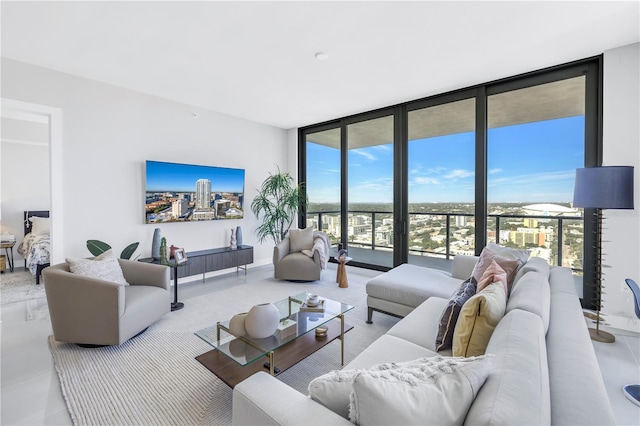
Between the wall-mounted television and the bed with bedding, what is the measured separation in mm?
1768

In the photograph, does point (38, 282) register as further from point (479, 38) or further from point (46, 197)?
point (479, 38)

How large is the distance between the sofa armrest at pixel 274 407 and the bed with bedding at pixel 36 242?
15.8 feet

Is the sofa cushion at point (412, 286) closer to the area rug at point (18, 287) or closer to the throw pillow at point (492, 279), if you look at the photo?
the throw pillow at point (492, 279)

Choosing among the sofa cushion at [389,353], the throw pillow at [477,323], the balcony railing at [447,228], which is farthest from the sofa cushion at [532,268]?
the balcony railing at [447,228]

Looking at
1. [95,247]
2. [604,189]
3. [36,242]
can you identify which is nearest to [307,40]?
[604,189]

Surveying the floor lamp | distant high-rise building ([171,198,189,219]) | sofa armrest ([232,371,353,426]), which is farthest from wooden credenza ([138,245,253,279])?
the floor lamp

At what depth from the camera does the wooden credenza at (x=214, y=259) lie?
4.00 m

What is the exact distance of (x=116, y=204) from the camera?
379 centimetres

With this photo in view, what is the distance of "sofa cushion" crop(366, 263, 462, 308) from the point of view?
2.57 meters

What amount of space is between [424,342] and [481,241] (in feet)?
8.47

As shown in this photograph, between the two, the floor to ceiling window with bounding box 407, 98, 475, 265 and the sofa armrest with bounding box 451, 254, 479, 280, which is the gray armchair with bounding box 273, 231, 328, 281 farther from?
the sofa armrest with bounding box 451, 254, 479, 280

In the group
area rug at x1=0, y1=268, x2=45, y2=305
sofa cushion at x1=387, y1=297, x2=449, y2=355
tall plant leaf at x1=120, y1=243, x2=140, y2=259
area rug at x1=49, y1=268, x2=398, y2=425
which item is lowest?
area rug at x1=49, y1=268, x2=398, y2=425

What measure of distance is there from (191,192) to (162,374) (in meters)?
2.92

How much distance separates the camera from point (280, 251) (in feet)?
14.7
